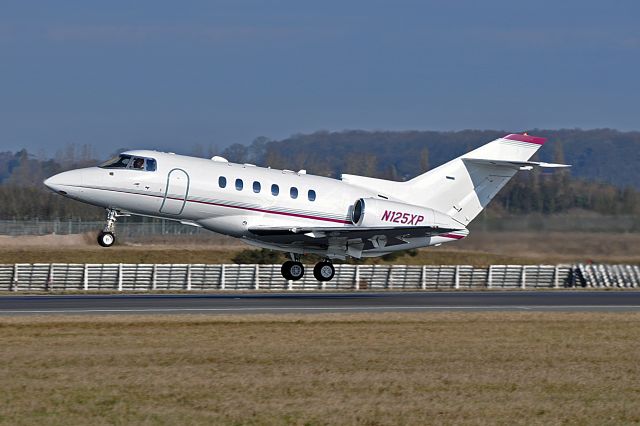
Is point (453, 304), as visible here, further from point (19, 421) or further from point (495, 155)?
point (19, 421)

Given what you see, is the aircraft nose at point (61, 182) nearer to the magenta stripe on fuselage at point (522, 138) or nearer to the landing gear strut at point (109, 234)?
the landing gear strut at point (109, 234)

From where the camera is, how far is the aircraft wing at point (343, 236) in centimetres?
3109

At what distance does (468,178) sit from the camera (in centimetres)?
3450

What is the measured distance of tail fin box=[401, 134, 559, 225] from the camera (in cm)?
3412

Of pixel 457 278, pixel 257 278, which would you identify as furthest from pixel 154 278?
pixel 457 278

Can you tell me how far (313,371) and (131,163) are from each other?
14583mm

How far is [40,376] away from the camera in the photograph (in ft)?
51.2

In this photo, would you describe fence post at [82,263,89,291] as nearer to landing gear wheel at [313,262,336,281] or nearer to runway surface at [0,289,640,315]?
runway surface at [0,289,640,315]

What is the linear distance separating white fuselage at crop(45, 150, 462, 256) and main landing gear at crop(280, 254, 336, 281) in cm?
70

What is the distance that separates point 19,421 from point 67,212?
50722 millimetres

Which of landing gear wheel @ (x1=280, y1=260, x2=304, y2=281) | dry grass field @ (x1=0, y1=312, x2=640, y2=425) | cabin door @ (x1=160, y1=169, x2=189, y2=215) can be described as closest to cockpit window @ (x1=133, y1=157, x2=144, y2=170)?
cabin door @ (x1=160, y1=169, x2=189, y2=215)

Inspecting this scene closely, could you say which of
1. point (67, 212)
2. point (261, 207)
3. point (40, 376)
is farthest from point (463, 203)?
point (67, 212)

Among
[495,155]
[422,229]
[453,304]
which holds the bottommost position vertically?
[453,304]

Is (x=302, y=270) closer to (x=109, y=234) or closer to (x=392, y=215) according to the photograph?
(x=392, y=215)
